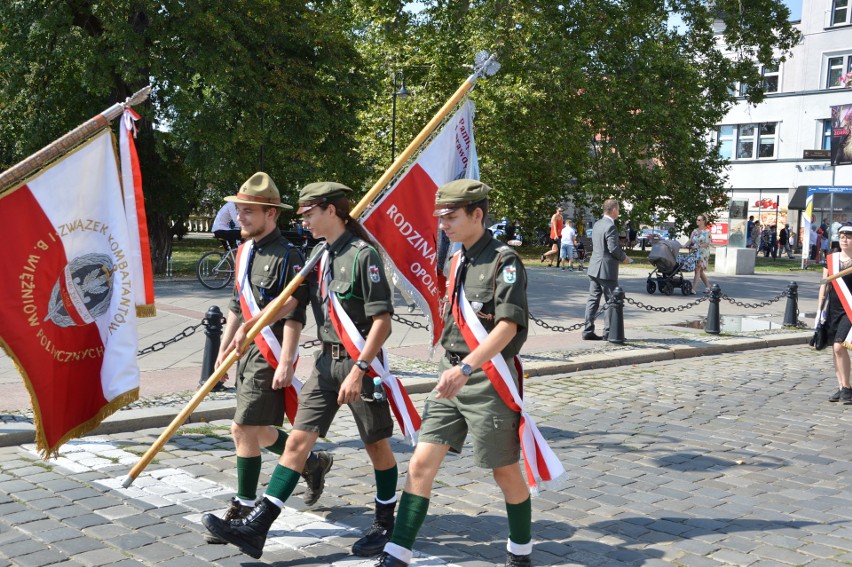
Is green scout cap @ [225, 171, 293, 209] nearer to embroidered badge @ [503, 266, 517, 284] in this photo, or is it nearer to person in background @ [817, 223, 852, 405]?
embroidered badge @ [503, 266, 517, 284]

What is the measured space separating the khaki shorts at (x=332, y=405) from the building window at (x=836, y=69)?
158 feet

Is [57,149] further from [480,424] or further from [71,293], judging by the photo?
[480,424]

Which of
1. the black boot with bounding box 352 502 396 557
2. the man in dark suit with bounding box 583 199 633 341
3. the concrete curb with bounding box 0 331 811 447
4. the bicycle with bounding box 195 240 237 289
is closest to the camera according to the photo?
the black boot with bounding box 352 502 396 557

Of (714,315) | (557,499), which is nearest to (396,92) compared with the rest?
(714,315)

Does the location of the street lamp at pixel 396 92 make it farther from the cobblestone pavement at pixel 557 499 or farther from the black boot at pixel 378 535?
the black boot at pixel 378 535

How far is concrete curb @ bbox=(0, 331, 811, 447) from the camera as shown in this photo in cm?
709

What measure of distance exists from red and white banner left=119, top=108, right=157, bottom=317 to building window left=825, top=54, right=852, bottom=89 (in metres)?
48.2

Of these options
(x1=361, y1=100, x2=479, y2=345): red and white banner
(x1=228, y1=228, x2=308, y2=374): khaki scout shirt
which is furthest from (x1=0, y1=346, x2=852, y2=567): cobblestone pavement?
(x1=361, y1=100, x2=479, y2=345): red and white banner

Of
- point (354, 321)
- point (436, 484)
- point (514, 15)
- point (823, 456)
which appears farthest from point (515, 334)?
point (514, 15)

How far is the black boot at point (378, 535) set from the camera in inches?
185

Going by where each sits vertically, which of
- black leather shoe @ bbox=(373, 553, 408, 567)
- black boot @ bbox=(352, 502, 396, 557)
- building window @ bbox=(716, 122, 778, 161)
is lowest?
black boot @ bbox=(352, 502, 396, 557)

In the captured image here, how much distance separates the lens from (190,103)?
2002 centimetres

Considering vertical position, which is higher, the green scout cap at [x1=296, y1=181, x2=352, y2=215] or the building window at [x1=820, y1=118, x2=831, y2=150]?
the building window at [x1=820, y1=118, x2=831, y2=150]

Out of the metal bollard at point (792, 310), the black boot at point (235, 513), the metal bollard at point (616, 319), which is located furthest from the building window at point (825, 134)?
the black boot at point (235, 513)
